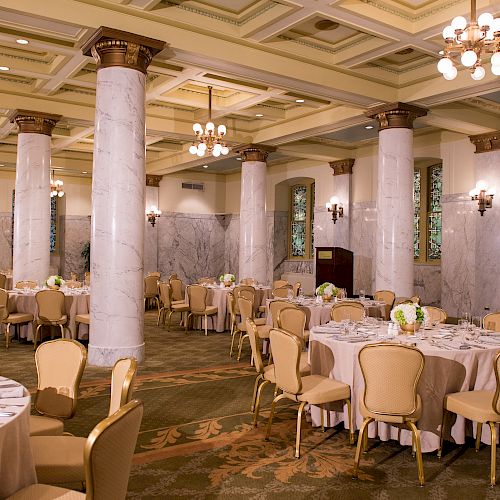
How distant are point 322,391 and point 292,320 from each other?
206 centimetres

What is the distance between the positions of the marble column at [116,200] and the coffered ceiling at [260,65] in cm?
48

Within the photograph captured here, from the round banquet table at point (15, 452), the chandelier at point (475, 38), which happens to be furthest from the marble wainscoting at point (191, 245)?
the round banquet table at point (15, 452)

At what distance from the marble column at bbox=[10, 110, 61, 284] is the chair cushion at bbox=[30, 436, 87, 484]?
8.15 m

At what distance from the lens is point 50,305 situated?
835cm

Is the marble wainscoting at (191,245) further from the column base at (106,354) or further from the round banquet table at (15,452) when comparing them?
the round banquet table at (15,452)

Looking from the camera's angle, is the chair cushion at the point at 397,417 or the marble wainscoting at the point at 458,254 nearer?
the chair cushion at the point at 397,417

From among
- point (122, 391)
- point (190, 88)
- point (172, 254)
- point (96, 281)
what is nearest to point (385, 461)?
point (122, 391)

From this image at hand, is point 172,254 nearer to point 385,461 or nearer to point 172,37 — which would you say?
point 172,37

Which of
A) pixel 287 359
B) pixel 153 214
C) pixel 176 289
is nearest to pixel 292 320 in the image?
pixel 287 359

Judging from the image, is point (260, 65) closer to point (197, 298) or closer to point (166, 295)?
point (197, 298)

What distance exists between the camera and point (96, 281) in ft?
23.3

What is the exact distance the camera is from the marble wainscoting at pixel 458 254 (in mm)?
12211

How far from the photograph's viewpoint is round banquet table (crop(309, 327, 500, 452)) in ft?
14.1

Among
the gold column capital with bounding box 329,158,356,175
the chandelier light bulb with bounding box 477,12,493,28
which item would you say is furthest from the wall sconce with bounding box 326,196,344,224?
the chandelier light bulb with bounding box 477,12,493,28
